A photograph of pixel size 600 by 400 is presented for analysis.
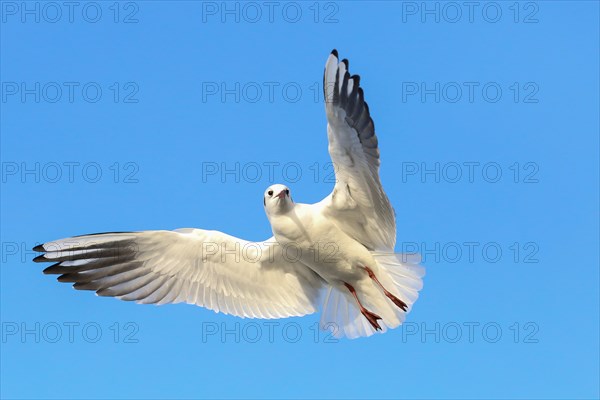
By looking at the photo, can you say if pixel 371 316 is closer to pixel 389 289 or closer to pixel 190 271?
pixel 389 289

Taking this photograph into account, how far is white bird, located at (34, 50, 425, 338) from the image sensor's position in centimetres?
654

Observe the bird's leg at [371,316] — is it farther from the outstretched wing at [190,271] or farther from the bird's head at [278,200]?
the bird's head at [278,200]

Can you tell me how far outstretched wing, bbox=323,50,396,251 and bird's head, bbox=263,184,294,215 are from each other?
12.5 inches

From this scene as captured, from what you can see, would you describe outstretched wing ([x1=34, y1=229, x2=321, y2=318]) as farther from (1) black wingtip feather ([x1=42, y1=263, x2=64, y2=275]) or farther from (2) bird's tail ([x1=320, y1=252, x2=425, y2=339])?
(2) bird's tail ([x1=320, y1=252, x2=425, y2=339])

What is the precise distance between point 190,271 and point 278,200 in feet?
3.71

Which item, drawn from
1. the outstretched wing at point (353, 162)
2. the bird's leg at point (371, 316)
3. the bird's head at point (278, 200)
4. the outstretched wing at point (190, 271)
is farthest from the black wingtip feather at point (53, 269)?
the bird's leg at point (371, 316)

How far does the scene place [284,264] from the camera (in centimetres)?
710

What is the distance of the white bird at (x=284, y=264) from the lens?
6539 millimetres

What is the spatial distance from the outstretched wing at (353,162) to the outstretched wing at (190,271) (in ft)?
2.49

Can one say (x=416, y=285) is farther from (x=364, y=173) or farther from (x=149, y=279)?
(x=149, y=279)

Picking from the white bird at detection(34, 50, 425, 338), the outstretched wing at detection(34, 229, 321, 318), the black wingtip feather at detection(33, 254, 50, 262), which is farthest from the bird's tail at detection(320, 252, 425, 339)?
the black wingtip feather at detection(33, 254, 50, 262)

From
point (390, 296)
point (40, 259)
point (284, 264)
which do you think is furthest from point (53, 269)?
point (390, 296)

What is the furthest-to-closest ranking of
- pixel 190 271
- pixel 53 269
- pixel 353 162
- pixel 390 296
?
pixel 190 271, pixel 53 269, pixel 390 296, pixel 353 162

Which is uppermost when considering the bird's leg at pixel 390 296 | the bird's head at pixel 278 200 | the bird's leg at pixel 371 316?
the bird's head at pixel 278 200
